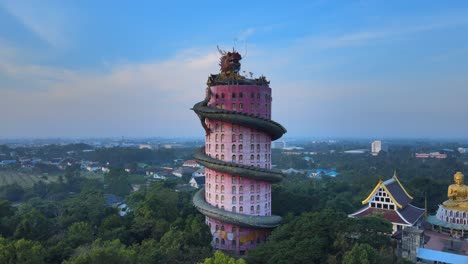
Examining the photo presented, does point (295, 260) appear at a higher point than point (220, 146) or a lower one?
lower

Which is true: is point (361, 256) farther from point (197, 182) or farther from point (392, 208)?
point (197, 182)

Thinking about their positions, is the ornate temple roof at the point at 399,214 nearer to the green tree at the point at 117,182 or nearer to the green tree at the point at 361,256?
the green tree at the point at 361,256

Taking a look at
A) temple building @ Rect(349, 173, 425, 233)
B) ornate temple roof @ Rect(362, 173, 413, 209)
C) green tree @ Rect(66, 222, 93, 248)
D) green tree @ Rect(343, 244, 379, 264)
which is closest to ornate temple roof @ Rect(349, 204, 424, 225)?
temple building @ Rect(349, 173, 425, 233)

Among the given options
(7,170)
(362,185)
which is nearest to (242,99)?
(362,185)

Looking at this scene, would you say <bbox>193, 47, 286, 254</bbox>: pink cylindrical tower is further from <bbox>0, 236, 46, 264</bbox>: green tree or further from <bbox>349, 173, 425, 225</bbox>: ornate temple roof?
<bbox>0, 236, 46, 264</bbox>: green tree

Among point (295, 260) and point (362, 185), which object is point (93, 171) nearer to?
point (362, 185)

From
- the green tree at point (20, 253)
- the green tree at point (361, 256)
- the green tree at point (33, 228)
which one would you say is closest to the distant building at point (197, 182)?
the green tree at point (33, 228)

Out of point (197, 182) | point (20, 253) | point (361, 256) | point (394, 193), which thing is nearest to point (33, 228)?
point (20, 253)
